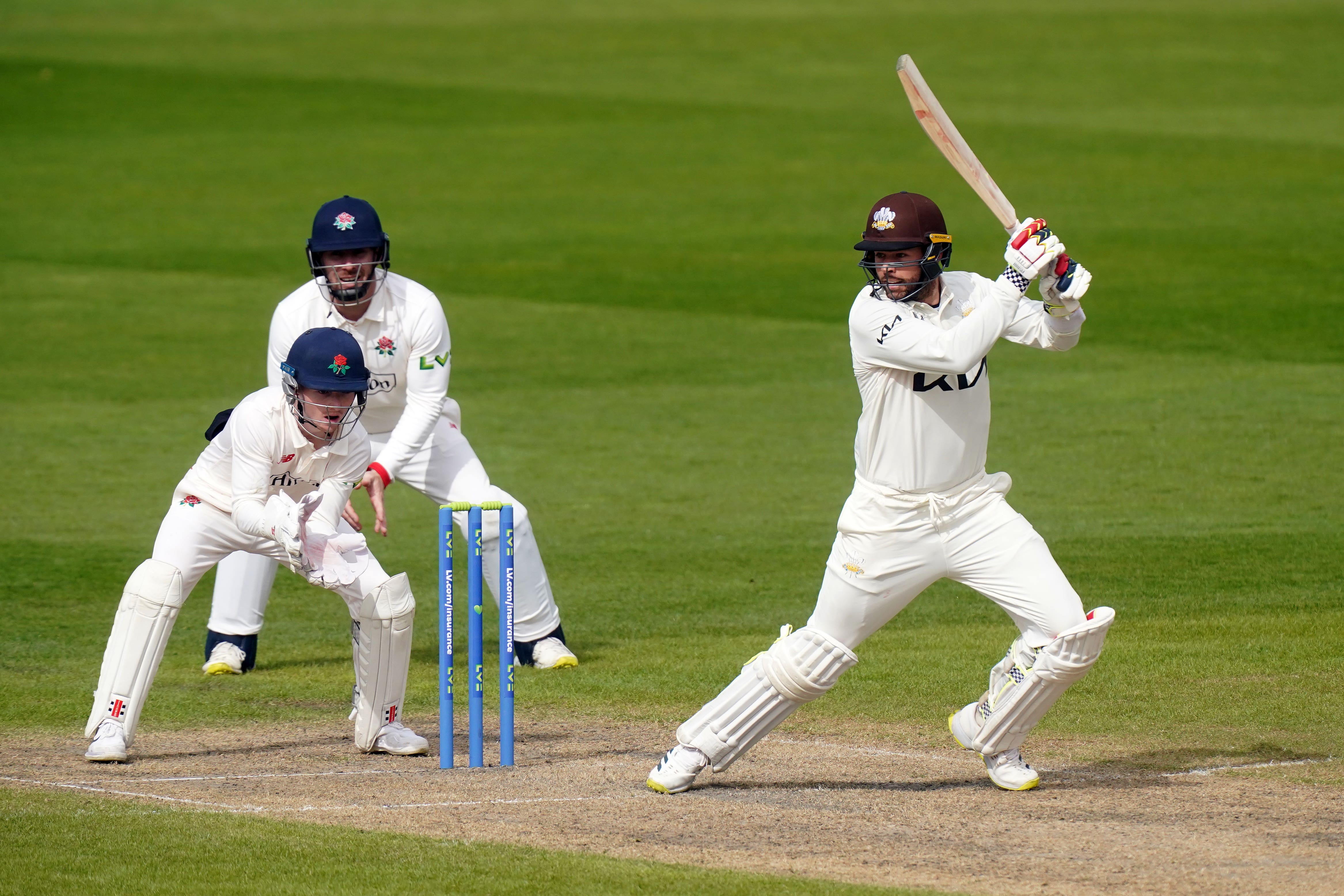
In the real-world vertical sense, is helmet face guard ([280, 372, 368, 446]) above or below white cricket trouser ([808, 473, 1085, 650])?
above

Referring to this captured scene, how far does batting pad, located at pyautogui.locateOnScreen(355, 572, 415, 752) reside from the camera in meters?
7.52

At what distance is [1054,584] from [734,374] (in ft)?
33.6

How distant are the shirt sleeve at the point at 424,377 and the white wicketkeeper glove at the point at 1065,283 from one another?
3.36 metres

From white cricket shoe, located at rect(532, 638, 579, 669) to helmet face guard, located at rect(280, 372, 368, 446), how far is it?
2121 mm

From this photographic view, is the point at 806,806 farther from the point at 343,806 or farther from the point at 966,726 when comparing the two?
the point at 343,806

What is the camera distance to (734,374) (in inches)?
666

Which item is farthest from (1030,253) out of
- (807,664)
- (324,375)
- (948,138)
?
(324,375)

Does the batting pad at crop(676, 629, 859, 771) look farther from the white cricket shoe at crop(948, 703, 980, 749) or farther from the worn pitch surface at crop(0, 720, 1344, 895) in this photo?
the white cricket shoe at crop(948, 703, 980, 749)

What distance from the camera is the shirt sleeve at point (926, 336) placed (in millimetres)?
6613

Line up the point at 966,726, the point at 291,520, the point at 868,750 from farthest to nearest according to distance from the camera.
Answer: the point at 868,750, the point at 291,520, the point at 966,726

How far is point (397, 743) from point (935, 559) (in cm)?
235

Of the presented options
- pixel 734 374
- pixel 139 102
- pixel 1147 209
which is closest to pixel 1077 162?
pixel 1147 209

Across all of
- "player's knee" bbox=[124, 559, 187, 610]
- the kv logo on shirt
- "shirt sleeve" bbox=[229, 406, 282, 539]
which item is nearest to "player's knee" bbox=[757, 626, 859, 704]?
the kv logo on shirt

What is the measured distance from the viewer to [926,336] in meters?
6.67
